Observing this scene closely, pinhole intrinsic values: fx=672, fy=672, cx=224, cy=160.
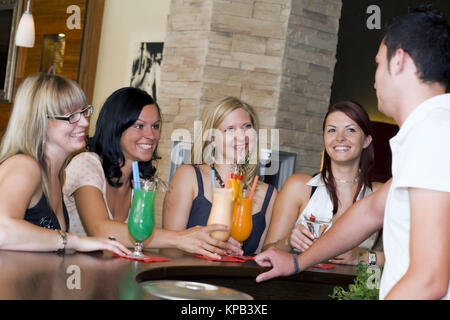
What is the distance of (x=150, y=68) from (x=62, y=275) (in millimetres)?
4395

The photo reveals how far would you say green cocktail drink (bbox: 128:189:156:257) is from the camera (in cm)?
238

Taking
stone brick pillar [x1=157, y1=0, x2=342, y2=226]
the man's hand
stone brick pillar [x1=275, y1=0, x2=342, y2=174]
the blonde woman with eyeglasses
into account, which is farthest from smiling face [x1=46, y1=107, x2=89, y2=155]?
stone brick pillar [x1=275, y1=0, x2=342, y2=174]

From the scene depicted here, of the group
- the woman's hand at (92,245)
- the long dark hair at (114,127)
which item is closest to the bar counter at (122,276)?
the woman's hand at (92,245)

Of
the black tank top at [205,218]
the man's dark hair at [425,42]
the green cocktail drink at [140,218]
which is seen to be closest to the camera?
the man's dark hair at [425,42]

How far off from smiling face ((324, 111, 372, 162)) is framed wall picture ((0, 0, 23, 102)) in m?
5.19

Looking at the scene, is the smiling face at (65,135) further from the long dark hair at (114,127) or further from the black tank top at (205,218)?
the black tank top at (205,218)

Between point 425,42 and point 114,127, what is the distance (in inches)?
74.6

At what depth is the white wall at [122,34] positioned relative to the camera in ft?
20.3

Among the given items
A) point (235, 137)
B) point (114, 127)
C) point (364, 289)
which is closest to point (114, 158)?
point (114, 127)

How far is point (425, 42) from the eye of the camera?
1.59m

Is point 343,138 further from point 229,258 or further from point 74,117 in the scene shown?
point 74,117

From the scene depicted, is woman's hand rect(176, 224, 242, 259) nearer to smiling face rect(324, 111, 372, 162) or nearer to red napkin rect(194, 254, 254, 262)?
red napkin rect(194, 254, 254, 262)

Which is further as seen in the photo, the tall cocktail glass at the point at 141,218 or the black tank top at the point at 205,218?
the black tank top at the point at 205,218

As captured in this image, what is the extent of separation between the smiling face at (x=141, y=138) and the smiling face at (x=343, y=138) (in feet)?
3.12
